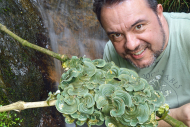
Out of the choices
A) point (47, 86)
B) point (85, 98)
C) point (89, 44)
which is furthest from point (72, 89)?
point (89, 44)

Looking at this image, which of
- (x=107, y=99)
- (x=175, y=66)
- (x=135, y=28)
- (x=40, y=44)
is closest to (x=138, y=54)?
(x=135, y=28)

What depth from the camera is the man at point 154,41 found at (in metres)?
1.51

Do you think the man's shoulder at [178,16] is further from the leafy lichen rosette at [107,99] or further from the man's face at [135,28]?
the leafy lichen rosette at [107,99]

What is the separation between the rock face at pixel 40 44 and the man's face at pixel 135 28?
169 cm

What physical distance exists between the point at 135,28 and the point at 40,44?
2.63 m

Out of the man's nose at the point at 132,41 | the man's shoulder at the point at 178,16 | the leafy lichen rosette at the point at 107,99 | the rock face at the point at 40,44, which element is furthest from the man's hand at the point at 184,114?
the rock face at the point at 40,44

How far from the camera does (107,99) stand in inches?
37.9

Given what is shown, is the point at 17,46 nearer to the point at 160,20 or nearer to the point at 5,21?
the point at 5,21

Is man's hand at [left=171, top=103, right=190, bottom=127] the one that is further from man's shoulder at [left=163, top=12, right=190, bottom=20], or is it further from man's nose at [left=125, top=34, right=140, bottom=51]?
man's shoulder at [left=163, top=12, right=190, bottom=20]

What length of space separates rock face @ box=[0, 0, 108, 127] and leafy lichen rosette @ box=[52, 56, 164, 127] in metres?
1.30

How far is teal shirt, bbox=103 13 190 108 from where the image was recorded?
191cm

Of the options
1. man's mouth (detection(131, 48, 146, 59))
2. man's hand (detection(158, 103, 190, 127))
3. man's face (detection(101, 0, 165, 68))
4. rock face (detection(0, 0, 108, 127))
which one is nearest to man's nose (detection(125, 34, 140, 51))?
man's face (detection(101, 0, 165, 68))

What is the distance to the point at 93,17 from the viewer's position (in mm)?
4105

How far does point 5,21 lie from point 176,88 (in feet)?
9.89
